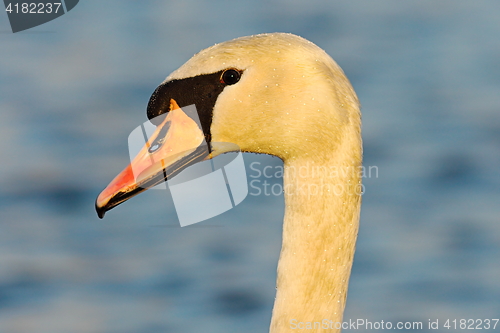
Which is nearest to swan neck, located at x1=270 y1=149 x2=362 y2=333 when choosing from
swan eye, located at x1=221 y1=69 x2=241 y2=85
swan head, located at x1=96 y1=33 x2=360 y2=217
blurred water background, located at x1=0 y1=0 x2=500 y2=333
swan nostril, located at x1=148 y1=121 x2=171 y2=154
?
swan head, located at x1=96 y1=33 x2=360 y2=217

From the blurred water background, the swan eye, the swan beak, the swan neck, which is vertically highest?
the blurred water background

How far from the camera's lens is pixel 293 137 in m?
3.33

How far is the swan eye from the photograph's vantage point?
3.36 metres

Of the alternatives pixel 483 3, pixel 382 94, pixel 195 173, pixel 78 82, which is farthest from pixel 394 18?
pixel 195 173

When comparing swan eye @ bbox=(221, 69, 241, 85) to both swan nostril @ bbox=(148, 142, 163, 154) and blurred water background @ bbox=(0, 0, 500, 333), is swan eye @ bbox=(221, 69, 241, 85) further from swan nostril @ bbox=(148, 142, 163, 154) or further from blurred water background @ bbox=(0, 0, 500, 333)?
blurred water background @ bbox=(0, 0, 500, 333)

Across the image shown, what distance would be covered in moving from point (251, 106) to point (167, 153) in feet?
1.28

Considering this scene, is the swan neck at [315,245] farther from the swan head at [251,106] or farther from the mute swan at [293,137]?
the swan head at [251,106]

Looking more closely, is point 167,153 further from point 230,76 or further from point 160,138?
point 230,76

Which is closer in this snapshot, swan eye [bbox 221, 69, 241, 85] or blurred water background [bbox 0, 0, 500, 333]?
swan eye [bbox 221, 69, 241, 85]

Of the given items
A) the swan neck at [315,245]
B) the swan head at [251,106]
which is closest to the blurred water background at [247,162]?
the swan neck at [315,245]

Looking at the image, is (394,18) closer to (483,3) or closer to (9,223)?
(483,3)

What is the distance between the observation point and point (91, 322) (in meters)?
7.13

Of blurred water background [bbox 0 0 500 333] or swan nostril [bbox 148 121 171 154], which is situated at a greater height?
blurred water background [bbox 0 0 500 333]

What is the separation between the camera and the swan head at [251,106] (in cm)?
323
